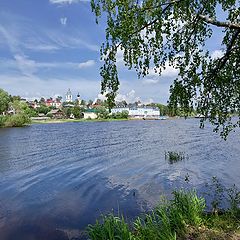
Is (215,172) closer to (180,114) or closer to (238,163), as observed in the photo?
(238,163)

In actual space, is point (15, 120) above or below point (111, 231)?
below

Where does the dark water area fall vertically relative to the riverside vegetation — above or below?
below

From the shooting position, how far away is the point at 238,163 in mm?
28984

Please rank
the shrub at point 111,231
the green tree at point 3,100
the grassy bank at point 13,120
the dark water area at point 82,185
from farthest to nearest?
the green tree at point 3,100 < the grassy bank at point 13,120 < the dark water area at point 82,185 < the shrub at point 111,231

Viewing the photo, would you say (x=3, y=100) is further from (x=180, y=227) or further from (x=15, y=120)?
(x=180, y=227)

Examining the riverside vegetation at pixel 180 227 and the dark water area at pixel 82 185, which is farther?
the dark water area at pixel 82 185

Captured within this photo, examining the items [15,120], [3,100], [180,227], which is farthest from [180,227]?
[3,100]

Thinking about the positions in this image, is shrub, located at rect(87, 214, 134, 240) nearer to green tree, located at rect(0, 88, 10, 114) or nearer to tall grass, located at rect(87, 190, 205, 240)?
tall grass, located at rect(87, 190, 205, 240)

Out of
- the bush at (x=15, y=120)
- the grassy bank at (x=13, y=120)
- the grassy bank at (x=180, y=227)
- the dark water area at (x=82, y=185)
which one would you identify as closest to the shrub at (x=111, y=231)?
the grassy bank at (x=180, y=227)

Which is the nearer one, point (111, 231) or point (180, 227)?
point (111, 231)

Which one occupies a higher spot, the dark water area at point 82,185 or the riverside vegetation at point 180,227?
the riverside vegetation at point 180,227

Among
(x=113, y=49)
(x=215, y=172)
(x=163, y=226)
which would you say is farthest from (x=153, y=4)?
(x=215, y=172)

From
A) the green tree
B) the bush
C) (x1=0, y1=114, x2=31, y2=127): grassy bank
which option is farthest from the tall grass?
the green tree

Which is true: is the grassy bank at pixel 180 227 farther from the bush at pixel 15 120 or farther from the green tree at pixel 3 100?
the green tree at pixel 3 100
